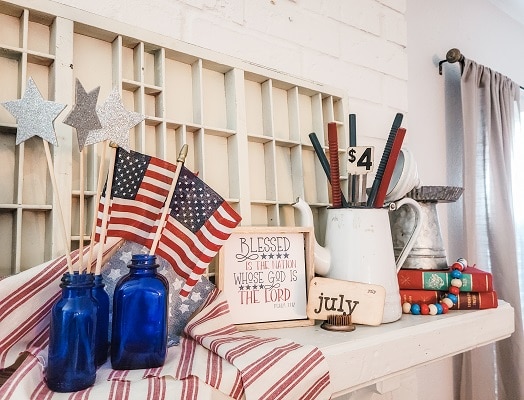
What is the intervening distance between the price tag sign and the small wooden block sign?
0.81ft

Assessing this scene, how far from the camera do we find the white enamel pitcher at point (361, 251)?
0.90 meters

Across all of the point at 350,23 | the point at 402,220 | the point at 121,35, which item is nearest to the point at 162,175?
the point at 121,35

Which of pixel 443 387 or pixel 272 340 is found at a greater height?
pixel 272 340

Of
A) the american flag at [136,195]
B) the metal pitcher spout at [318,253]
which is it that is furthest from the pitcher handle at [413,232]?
the american flag at [136,195]

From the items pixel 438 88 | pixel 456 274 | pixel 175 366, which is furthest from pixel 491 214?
pixel 175 366

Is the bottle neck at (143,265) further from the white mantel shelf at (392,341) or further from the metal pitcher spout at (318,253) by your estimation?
the metal pitcher spout at (318,253)

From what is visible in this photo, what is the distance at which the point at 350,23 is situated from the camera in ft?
4.19

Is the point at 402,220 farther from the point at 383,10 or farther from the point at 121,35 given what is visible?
the point at 121,35

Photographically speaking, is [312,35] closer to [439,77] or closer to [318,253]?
[318,253]

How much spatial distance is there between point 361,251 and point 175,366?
461 millimetres

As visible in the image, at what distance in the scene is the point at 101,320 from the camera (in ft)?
2.07

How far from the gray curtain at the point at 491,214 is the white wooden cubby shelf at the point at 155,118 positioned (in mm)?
830

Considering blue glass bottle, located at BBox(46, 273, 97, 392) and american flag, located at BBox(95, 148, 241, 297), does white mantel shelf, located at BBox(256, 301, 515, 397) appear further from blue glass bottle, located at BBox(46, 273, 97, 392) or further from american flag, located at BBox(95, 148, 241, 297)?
blue glass bottle, located at BBox(46, 273, 97, 392)

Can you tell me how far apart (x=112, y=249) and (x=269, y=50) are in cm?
64
